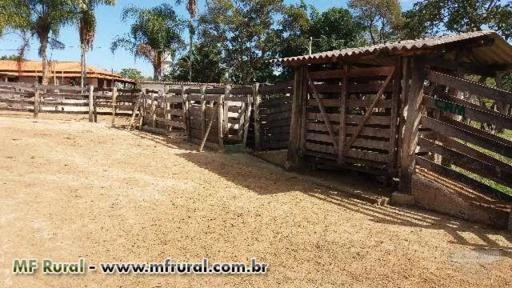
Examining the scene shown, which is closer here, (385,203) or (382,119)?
(385,203)

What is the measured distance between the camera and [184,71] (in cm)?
4131

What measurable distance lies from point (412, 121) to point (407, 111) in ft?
0.75

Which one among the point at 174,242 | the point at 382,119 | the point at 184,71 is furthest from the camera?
the point at 184,71

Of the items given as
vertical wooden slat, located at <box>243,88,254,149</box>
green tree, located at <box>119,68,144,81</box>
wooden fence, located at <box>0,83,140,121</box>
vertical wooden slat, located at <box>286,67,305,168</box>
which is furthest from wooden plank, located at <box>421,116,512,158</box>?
green tree, located at <box>119,68,144,81</box>

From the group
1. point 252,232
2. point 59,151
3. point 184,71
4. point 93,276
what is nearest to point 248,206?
point 252,232

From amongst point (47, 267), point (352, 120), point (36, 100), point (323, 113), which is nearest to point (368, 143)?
point (352, 120)

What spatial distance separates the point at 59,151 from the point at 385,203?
26.2 feet

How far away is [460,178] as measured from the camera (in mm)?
7281

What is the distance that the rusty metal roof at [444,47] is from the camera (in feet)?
23.9

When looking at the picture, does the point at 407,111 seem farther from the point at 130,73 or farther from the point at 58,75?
the point at 130,73

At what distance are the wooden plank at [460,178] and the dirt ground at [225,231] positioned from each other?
81 centimetres

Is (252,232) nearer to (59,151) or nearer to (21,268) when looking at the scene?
(21,268)

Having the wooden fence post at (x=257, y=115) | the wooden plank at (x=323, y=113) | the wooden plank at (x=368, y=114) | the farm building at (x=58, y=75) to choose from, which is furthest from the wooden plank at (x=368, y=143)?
the farm building at (x=58, y=75)

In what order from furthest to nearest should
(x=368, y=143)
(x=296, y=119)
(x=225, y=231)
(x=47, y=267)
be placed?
(x=296, y=119)
(x=368, y=143)
(x=225, y=231)
(x=47, y=267)
